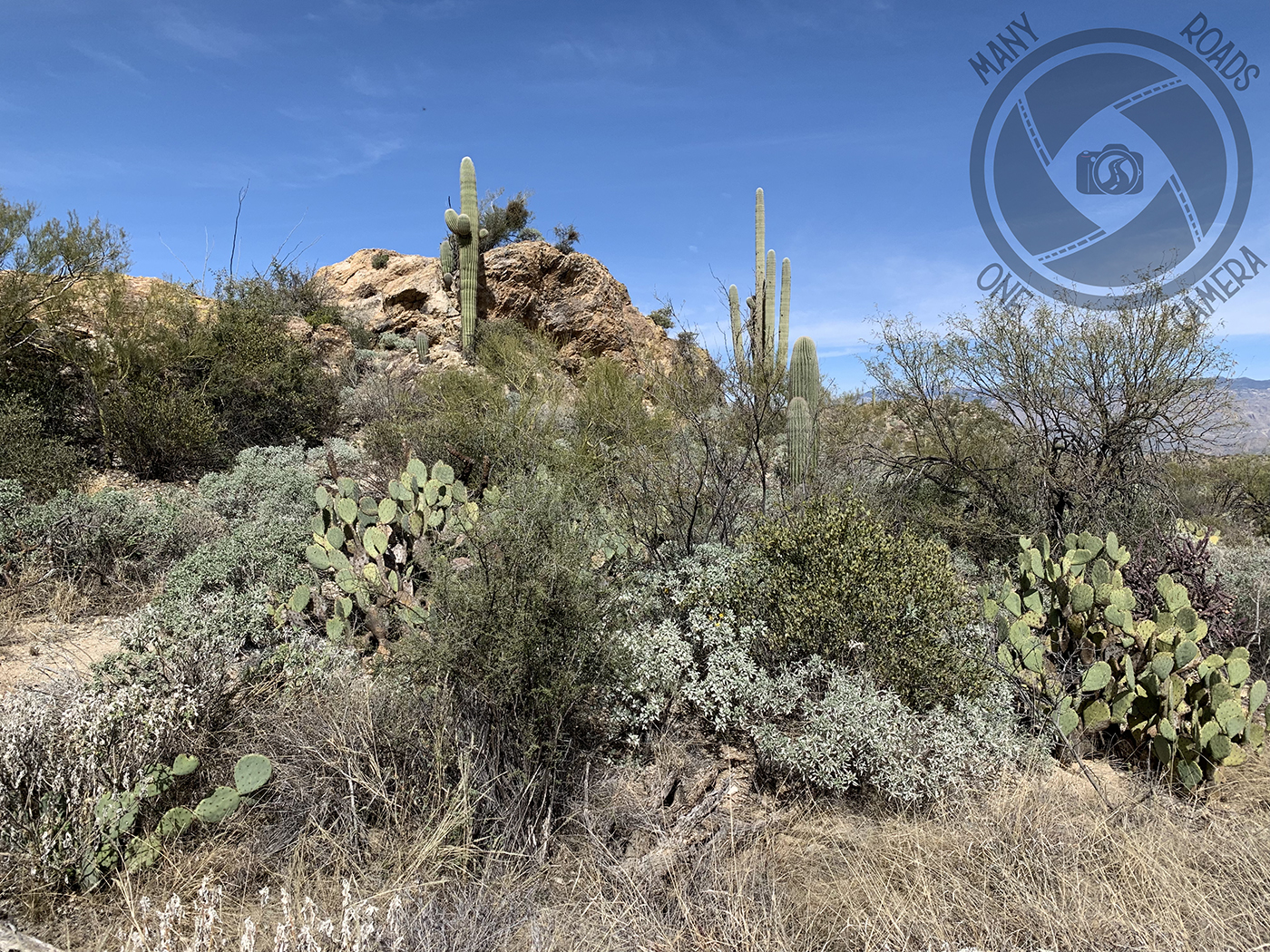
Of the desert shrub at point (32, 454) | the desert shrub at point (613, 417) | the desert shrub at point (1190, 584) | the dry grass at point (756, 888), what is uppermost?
the desert shrub at point (613, 417)

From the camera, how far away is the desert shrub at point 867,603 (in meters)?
3.98

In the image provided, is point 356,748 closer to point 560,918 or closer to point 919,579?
point 560,918

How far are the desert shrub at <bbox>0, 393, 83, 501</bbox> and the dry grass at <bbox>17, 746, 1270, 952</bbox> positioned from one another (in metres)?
5.71

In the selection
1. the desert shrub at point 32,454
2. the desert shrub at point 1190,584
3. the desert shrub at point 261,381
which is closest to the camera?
the desert shrub at point 1190,584

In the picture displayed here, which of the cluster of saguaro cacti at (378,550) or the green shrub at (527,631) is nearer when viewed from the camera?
the green shrub at (527,631)

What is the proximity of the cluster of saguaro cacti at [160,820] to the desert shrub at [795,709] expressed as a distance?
1.81 meters

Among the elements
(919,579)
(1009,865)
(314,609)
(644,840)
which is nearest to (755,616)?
(919,579)

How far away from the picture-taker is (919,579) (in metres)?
4.25

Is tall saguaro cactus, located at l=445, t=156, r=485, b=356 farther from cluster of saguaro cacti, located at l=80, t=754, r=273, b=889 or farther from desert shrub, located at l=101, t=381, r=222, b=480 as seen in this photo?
cluster of saguaro cacti, located at l=80, t=754, r=273, b=889

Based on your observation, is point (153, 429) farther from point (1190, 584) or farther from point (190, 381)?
point (1190, 584)

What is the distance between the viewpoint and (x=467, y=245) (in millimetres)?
16203

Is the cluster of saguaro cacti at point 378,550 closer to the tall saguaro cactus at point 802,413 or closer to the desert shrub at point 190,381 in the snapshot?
the tall saguaro cactus at point 802,413

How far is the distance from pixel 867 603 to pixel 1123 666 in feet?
5.86

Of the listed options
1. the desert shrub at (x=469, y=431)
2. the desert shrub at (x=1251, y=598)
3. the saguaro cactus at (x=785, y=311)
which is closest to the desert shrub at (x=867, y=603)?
the desert shrub at (x=1251, y=598)
